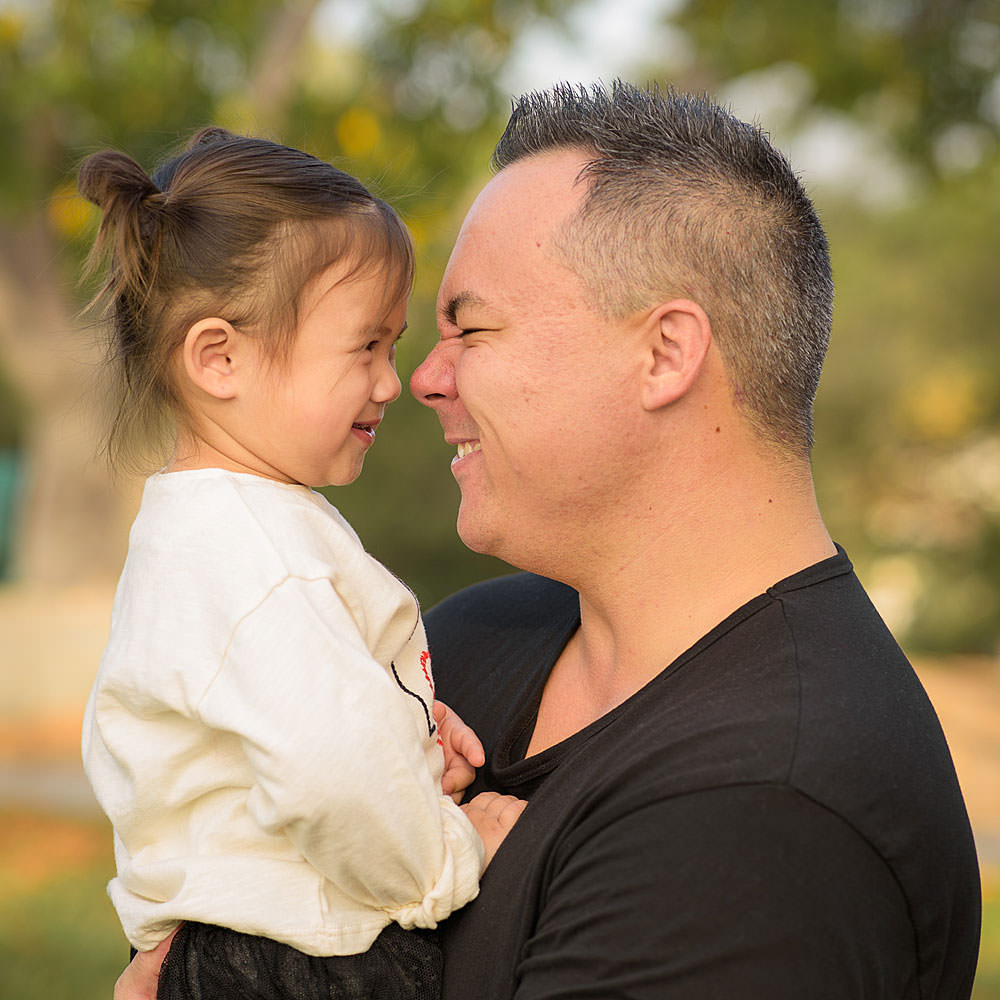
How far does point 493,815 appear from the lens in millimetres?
1850

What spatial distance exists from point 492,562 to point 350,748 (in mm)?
9284

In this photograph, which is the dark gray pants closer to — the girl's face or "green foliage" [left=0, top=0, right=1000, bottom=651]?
the girl's face

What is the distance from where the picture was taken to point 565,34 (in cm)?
671

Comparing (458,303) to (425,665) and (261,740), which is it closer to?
(425,665)

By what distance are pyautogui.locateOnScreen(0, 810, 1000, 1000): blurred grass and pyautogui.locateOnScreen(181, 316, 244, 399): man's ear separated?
14.0 feet

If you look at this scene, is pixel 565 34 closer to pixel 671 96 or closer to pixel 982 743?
pixel 671 96

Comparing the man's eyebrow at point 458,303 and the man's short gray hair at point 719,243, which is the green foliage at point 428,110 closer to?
the man's eyebrow at point 458,303

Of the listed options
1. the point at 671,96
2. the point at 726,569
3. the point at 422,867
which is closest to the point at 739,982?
the point at 422,867

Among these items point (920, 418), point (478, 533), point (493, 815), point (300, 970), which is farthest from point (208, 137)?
point (920, 418)

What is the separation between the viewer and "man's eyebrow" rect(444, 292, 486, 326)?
2.04 metres

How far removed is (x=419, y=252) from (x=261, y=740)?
7.09 ft

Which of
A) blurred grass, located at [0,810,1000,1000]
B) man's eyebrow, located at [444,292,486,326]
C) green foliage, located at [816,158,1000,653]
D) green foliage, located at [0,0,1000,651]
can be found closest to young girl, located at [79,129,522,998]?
man's eyebrow, located at [444,292,486,326]

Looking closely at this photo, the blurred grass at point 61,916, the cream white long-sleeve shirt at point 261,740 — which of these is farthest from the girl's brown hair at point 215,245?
the blurred grass at point 61,916

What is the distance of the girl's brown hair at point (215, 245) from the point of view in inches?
74.3
